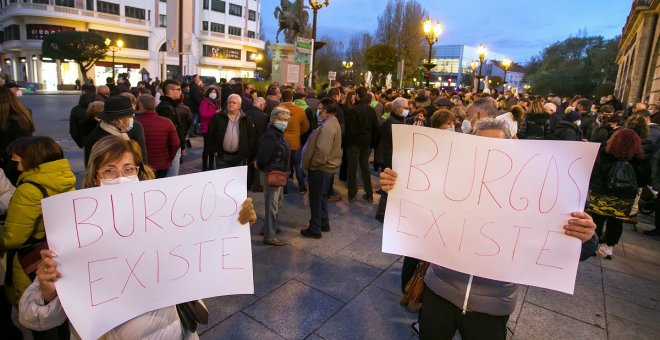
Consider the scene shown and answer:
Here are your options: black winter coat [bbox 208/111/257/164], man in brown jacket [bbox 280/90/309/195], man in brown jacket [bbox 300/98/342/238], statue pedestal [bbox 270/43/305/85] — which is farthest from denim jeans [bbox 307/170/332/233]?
statue pedestal [bbox 270/43/305/85]

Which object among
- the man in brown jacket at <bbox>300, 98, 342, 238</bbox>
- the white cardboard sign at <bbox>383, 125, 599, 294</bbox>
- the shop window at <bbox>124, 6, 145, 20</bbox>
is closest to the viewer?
the white cardboard sign at <bbox>383, 125, 599, 294</bbox>

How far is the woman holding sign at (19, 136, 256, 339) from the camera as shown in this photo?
5.16ft

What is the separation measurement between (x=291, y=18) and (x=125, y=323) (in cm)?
2299

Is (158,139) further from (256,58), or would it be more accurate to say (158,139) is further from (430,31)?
(256,58)

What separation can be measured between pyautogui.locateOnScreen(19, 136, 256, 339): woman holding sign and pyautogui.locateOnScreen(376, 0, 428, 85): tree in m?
39.9

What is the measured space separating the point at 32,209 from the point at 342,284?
279 centimetres

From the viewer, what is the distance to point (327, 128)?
5383 mm

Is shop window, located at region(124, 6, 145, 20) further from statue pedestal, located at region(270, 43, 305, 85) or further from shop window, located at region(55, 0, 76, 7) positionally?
statue pedestal, located at region(270, 43, 305, 85)

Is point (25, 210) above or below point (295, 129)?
below

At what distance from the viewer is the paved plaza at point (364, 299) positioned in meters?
3.32

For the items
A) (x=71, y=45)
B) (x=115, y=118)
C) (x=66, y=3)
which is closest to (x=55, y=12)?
(x=66, y=3)

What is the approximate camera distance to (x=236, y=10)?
62438mm

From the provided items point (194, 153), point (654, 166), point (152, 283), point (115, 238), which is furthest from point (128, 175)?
point (194, 153)

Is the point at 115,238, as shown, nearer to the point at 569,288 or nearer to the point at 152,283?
the point at 152,283
